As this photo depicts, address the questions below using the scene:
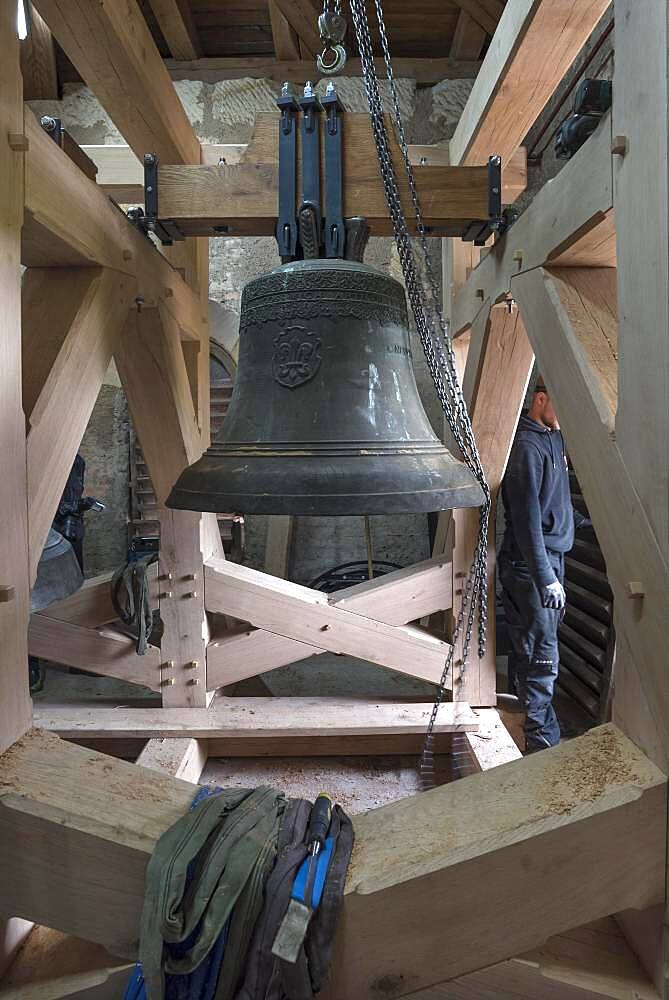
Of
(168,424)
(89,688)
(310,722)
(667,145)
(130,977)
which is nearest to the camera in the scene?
(667,145)

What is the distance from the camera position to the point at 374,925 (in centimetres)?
119

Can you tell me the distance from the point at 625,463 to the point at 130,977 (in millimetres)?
1345

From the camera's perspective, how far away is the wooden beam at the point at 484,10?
13.6ft

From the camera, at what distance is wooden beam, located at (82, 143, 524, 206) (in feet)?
8.59

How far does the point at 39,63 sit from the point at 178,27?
3.53ft

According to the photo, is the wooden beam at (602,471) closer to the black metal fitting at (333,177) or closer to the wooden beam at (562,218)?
the wooden beam at (562,218)

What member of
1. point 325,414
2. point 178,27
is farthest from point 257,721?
point 178,27

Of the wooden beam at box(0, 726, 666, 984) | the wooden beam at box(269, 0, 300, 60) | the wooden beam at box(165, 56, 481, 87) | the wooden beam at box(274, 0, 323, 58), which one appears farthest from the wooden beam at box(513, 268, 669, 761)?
the wooden beam at box(165, 56, 481, 87)

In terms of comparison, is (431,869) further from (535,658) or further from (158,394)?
→ (535,658)

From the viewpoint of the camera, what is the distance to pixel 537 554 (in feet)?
10.2

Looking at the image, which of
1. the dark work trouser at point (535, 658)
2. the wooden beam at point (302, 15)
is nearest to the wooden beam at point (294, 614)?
the dark work trouser at point (535, 658)

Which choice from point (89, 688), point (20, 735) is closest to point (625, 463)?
point (20, 735)

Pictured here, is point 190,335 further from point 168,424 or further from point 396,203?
Answer: point 396,203

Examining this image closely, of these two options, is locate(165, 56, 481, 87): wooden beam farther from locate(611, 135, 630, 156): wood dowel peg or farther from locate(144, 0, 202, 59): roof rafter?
locate(611, 135, 630, 156): wood dowel peg
